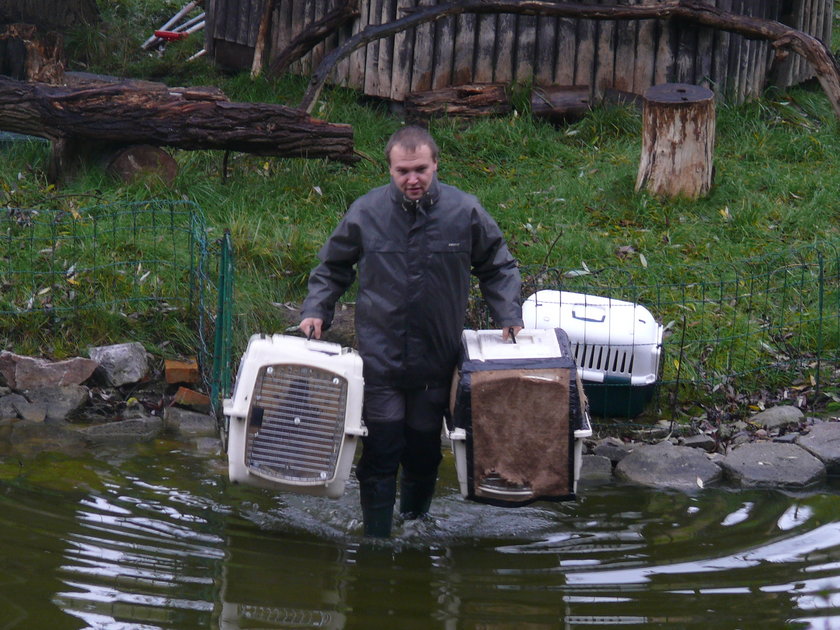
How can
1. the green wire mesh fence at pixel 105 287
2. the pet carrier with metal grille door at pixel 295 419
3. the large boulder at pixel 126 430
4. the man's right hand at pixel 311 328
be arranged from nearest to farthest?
the pet carrier with metal grille door at pixel 295 419 < the man's right hand at pixel 311 328 < the large boulder at pixel 126 430 < the green wire mesh fence at pixel 105 287

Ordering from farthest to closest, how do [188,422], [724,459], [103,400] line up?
[103,400] → [188,422] → [724,459]

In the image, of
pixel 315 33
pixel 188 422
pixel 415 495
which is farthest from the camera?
pixel 315 33

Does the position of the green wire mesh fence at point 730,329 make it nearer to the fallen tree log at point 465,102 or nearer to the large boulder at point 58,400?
the large boulder at point 58,400

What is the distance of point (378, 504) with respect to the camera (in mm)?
4996

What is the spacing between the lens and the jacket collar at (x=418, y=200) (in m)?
4.71

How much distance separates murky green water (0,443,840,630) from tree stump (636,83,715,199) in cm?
369

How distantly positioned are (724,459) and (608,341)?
2.78 feet

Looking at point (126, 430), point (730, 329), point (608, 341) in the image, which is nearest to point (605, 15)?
point (730, 329)

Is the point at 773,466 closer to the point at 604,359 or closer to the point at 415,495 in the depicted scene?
the point at 604,359

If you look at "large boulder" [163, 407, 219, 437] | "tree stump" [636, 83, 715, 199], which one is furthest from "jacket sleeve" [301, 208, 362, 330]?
"tree stump" [636, 83, 715, 199]

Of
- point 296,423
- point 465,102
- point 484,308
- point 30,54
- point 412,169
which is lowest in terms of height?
point 296,423

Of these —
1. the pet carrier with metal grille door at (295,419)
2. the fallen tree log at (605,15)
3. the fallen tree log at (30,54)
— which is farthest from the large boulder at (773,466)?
the fallen tree log at (30,54)

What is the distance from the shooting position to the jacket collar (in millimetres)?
4715

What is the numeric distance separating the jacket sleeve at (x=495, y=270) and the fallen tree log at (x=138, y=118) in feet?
13.8
